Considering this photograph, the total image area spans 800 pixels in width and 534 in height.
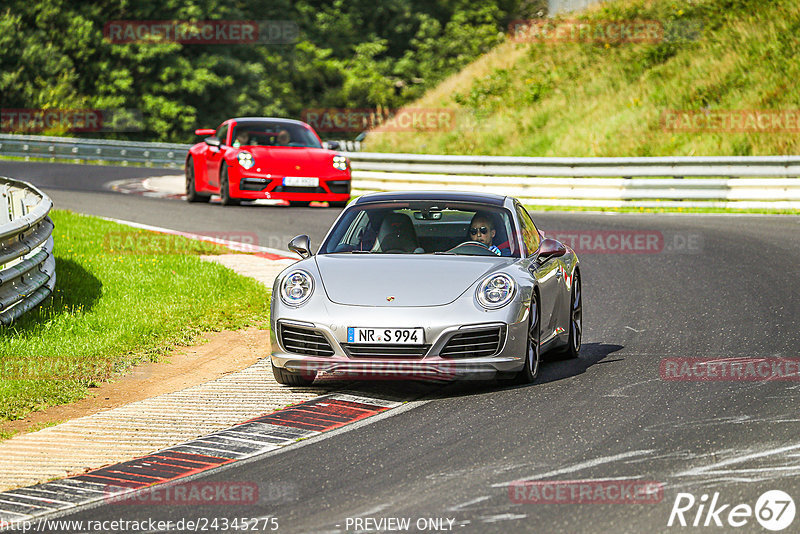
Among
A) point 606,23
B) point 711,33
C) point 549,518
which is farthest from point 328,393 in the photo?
point 606,23

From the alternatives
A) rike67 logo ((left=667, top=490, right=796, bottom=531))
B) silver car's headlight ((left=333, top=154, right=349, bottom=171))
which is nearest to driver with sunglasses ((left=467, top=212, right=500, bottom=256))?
rike67 logo ((left=667, top=490, right=796, bottom=531))

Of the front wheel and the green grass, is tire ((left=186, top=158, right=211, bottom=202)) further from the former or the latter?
the front wheel

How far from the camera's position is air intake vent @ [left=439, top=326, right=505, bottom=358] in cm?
795

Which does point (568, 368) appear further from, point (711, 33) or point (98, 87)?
point (98, 87)

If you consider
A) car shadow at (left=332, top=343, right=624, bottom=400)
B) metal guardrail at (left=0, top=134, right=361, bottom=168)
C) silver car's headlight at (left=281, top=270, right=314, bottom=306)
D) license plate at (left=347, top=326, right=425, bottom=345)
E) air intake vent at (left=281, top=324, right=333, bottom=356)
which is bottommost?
metal guardrail at (left=0, top=134, right=361, bottom=168)

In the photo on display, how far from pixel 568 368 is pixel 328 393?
1947mm

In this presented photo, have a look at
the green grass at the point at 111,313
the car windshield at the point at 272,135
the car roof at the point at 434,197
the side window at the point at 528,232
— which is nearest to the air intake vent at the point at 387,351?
the side window at the point at 528,232

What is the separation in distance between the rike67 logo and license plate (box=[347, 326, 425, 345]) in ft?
8.71

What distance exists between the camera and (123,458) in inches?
264

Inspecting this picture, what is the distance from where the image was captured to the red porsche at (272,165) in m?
21.3

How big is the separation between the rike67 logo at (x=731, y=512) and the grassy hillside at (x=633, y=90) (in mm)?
21195

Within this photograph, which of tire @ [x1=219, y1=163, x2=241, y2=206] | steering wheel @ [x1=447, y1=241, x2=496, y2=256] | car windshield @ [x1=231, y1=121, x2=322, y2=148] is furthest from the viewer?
car windshield @ [x1=231, y1=121, x2=322, y2=148]

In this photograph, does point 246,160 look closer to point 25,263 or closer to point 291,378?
point 25,263

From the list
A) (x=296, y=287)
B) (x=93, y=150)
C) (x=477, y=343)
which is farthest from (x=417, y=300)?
(x=93, y=150)
